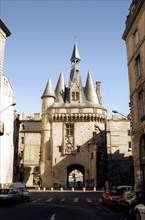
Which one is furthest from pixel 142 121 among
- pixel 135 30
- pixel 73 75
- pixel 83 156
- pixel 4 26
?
pixel 73 75

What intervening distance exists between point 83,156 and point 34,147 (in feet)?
65.1

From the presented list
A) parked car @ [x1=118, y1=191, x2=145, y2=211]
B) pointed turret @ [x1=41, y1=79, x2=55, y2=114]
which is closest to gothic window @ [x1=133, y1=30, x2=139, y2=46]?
parked car @ [x1=118, y1=191, x2=145, y2=211]

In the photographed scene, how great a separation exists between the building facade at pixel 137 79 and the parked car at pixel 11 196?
1003 centimetres

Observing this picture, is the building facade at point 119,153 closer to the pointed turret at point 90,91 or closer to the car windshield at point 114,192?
the pointed turret at point 90,91

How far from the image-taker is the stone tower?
2058 inches

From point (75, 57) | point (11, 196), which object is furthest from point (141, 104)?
point (75, 57)

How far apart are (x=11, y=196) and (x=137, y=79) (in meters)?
14.6

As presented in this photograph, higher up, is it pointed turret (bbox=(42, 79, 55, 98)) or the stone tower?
pointed turret (bbox=(42, 79, 55, 98))

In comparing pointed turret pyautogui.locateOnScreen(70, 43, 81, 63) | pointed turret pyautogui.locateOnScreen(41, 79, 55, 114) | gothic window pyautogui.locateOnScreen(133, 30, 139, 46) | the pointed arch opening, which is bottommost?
the pointed arch opening

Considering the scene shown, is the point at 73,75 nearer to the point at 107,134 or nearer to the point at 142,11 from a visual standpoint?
the point at 107,134

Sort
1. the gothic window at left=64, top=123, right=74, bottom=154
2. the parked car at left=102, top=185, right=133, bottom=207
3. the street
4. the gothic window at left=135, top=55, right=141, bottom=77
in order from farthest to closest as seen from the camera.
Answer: the gothic window at left=64, top=123, right=74, bottom=154
the gothic window at left=135, top=55, right=141, bottom=77
the parked car at left=102, top=185, right=133, bottom=207
the street

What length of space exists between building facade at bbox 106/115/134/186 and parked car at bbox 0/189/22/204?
31.6 m

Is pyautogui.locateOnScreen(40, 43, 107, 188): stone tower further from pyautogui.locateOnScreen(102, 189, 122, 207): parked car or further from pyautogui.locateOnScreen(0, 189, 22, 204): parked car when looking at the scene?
pyautogui.locateOnScreen(102, 189, 122, 207): parked car

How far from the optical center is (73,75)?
61.3 meters
